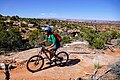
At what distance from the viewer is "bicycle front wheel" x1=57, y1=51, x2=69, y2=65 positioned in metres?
8.54

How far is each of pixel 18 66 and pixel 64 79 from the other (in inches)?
97.9

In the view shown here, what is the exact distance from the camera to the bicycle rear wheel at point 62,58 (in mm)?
8516

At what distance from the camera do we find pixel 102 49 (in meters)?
13.8

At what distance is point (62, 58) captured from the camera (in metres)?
8.59

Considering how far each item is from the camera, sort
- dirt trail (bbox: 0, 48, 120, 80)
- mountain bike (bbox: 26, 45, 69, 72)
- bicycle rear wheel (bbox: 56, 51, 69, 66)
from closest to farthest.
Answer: dirt trail (bbox: 0, 48, 120, 80) → mountain bike (bbox: 26, 45, 69, 72) → bicycle rear wheel (bbox: 56, 51, 69, 66)

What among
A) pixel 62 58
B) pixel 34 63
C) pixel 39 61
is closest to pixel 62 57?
pixel 62 58

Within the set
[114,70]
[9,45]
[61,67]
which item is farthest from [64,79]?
[9,45]

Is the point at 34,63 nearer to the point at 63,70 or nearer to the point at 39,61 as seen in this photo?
the point at 39,61

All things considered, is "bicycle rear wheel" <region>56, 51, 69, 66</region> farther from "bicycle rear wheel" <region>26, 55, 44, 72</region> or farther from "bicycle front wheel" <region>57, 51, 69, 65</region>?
"bicycle rear wheel" <region>26, 55, 44, 72</region>

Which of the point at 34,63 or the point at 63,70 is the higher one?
the point at 34,63

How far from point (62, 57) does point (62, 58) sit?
0.04 metres

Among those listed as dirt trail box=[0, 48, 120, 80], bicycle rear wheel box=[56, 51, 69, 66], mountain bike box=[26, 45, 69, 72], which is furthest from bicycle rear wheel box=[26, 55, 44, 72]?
bicycle rear wheel box=[56, 51, 69, 66]

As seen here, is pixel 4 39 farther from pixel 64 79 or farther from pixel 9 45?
pixel 64 79

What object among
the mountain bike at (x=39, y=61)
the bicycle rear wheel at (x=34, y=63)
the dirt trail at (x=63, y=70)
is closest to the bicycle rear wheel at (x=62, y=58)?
the mountain bike at (x=39, y=61)
